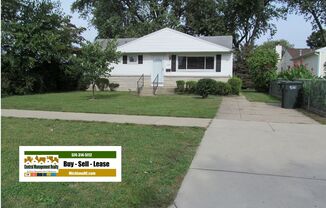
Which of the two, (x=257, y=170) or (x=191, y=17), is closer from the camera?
(x=257, y=170)

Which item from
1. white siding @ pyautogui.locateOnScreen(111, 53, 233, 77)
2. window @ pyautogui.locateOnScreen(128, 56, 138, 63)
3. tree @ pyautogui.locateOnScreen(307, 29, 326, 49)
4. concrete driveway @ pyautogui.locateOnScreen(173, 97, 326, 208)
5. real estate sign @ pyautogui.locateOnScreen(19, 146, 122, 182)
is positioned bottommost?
concrete driveway @ pyautogui.locateOnScreen(173, 97, 326, 208)

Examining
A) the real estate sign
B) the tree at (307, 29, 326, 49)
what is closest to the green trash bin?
the real estate sign

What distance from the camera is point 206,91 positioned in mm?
20547

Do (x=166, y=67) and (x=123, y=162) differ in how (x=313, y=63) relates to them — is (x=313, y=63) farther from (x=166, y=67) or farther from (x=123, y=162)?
(x=123, y=162)

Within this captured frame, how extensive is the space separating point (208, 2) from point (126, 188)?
128 ft

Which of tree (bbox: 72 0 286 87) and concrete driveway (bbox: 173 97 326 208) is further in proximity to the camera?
tree (bbox: 72 0 286 87)

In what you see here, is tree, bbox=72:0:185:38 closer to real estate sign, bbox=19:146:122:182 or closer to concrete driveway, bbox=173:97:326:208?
concrete driveway, bbox=173:97:326:208

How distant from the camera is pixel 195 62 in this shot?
1054 inches

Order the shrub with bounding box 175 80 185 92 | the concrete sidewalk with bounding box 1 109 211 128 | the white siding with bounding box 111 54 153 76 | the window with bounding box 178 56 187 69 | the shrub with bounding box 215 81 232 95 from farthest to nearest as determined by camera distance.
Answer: the white siding with bounding box 111 54 153 76 < the window with bounding box 178 56 187 69 < the shrub with bounding box 175 80 185 92 < the shrub with bounding box 215 81 232 95 < the concrete sidewalk with bounding box 1 109 211 128

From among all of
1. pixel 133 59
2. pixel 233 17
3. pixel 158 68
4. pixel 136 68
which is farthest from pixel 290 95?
pixel 233 17

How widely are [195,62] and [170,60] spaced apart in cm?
204

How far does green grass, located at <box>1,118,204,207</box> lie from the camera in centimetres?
401

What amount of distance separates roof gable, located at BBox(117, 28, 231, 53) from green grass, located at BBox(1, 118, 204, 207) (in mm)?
17563

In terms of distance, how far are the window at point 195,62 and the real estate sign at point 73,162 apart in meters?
23.1
